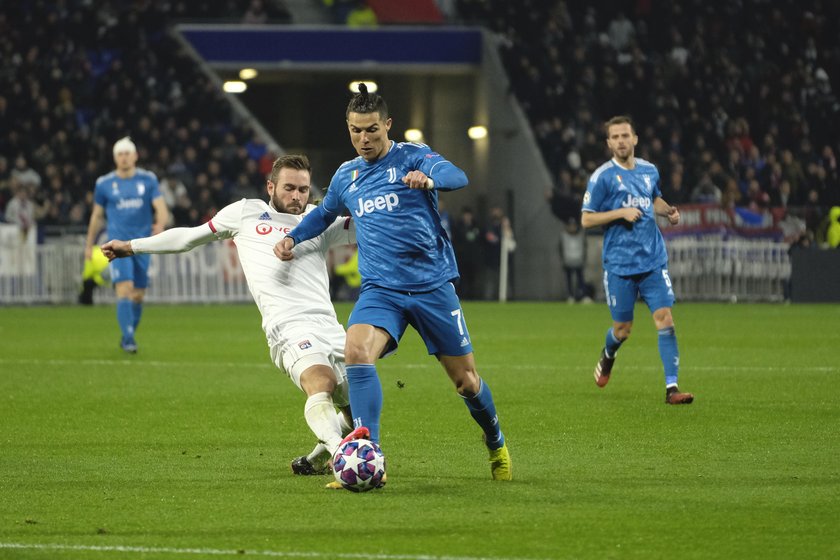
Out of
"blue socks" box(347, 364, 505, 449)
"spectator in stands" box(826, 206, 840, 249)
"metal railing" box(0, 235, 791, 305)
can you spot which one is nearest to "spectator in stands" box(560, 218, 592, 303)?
"metal railing" box(0, 235, 791, 305)

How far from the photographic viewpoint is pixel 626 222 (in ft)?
40.7

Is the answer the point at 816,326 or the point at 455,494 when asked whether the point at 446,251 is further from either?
the point at 816,326

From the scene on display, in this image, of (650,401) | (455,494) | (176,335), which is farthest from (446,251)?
(176,335)

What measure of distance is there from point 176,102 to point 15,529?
27.3 m

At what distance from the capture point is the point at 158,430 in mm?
10211

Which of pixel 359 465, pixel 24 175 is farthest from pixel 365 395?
pixel 24 175

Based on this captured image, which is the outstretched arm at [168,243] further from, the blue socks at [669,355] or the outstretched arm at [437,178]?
the blue socks at [669,355]

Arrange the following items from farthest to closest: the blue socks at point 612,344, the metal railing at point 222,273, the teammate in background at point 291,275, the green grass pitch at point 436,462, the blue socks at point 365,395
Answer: the metal railing at point 222,273, the blue socks at point 612,344, the teammate in background at point 291,275, the blue socks at point 365,395, the green grass pitch at point 436,462

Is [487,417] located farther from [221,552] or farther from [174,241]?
[221,552]

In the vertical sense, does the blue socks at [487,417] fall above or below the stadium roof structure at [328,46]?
below

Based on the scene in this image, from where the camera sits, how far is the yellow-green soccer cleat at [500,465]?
7809 mm

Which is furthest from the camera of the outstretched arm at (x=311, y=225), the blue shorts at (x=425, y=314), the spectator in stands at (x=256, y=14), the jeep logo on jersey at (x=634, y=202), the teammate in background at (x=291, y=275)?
the spectator in stands at (x=256, y=14)

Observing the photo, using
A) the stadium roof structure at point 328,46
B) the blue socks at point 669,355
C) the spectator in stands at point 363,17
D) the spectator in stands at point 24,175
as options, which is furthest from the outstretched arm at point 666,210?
the spectator in stands at point 363,17

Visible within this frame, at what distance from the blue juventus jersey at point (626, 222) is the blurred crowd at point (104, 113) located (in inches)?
709
